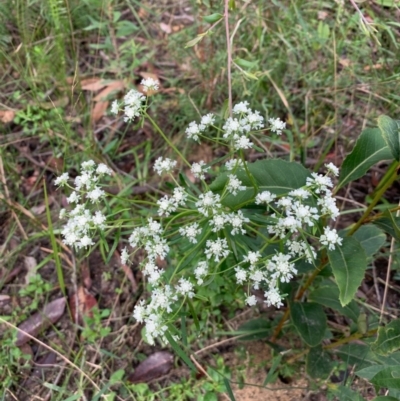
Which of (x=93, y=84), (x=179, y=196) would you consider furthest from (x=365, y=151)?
(x=93, y=84)

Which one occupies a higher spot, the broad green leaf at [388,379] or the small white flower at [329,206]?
the small white flower at [329,206]

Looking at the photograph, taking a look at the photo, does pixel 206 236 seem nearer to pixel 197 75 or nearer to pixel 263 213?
pixel 263 213

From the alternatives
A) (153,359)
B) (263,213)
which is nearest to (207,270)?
(263,213)

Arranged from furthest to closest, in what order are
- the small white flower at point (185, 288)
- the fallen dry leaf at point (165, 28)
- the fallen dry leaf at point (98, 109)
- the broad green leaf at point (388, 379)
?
1. the fallen dry leaf at point (165, 28)
2. the fallen dry leaf at point (98, 109)
3. the small white flower at point (185, 288)
4. the broad green leaf at point (388, 379)

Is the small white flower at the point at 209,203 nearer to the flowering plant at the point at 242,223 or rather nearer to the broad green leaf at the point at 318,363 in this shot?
the flowering plant at the point at 242,223

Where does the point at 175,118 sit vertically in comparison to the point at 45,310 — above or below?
above

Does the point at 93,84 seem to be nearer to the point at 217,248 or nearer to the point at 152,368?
the point at 152,368

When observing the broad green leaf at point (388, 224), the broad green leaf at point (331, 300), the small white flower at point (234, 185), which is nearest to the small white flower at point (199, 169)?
the small white flower at point (234, 185)
